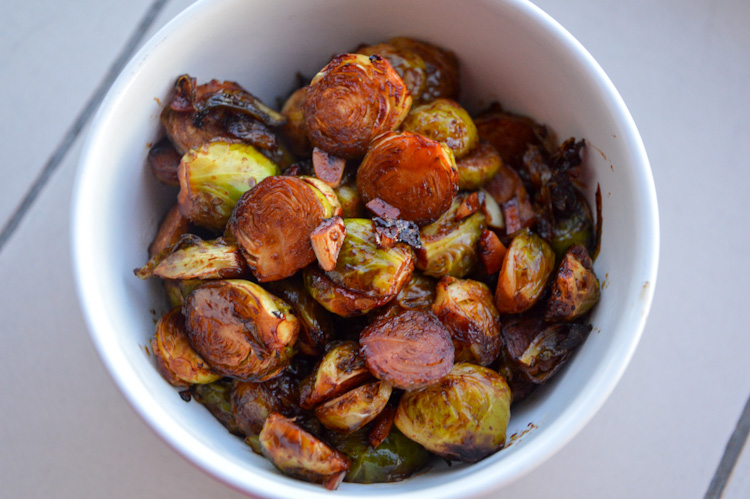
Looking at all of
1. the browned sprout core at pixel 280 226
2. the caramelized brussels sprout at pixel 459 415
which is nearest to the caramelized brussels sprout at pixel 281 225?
the browned sprout core at pixel 280 226

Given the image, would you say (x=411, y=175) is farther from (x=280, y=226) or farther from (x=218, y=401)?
(x=218, y=401)

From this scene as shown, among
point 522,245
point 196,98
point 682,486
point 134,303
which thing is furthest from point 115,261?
point 682,486

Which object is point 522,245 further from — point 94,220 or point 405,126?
point 94,220

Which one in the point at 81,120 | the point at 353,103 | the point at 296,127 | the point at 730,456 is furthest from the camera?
the point at 81,120

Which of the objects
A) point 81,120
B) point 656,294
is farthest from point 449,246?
point 81,120

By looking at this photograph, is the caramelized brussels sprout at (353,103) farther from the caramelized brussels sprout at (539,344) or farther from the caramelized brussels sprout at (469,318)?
the caramelized brussels sprout at (539,344)
